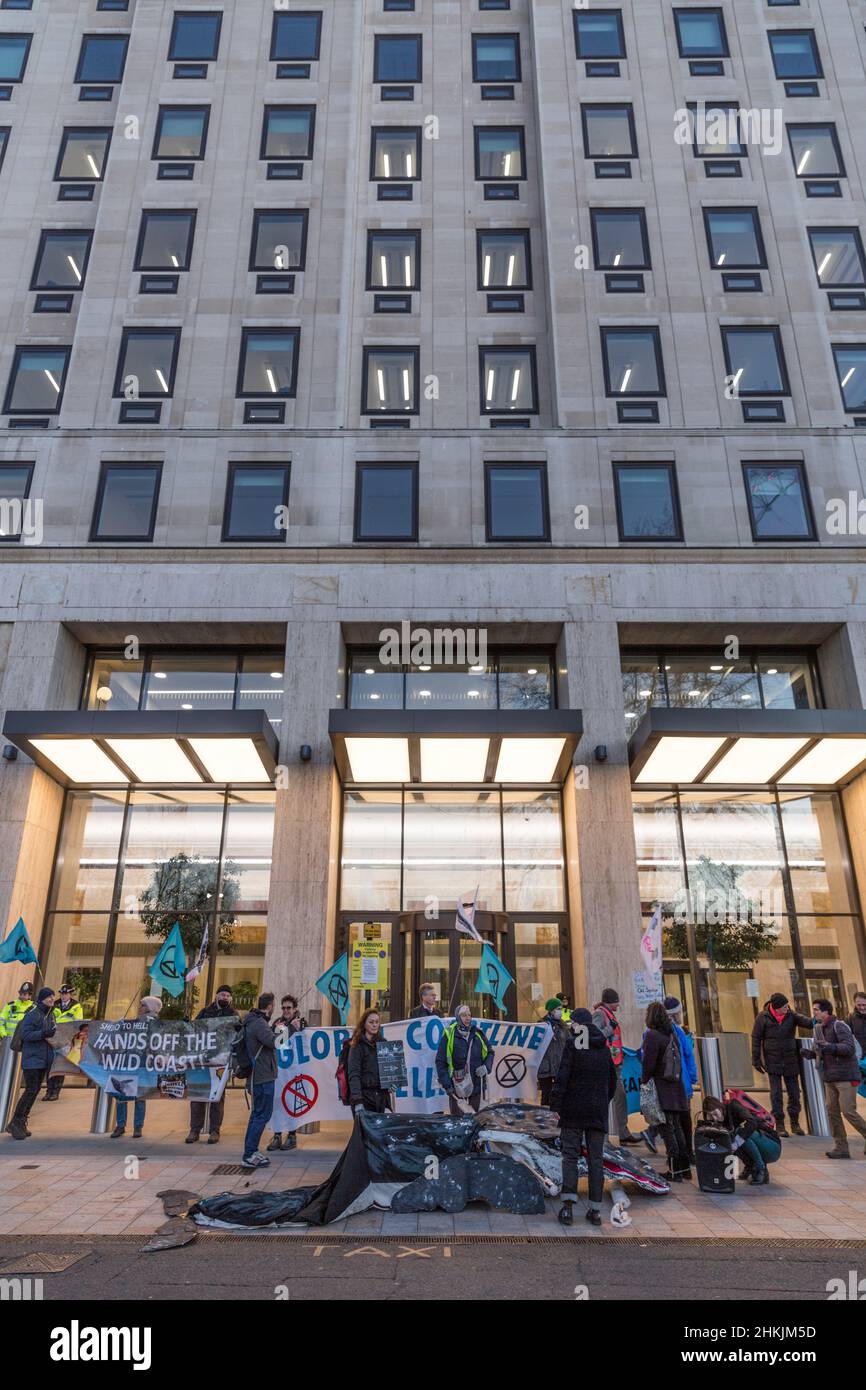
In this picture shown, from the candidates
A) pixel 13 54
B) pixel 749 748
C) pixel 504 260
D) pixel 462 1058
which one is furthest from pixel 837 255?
pixel 13 54

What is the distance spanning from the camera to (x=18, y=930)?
47.9 feet

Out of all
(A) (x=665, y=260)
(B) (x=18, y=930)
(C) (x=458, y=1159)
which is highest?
(A) (x=665, y=260)

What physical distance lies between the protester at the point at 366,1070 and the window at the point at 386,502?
39.2 ft

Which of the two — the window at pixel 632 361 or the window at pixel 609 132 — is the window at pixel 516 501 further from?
the window at pixel 609 132

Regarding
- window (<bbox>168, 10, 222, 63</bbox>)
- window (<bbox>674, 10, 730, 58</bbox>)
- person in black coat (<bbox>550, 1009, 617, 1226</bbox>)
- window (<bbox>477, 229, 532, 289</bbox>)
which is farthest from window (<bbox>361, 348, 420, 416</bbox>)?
person in black coat (<bbox>550, 1009, 617, 1226</bbox>)

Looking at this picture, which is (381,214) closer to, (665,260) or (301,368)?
(301,368)

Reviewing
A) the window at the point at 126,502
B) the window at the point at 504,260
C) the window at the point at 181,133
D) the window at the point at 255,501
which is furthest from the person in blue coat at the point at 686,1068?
the window at the point at 181,133

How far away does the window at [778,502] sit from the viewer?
62.7 feet

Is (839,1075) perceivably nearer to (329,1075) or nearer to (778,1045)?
(778,1045)

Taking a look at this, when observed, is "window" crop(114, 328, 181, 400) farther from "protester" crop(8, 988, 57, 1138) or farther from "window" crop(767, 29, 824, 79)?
"window" crop(767, 29, 824, 79)

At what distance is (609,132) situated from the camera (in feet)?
79.3

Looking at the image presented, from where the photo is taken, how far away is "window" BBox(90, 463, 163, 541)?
755 inches

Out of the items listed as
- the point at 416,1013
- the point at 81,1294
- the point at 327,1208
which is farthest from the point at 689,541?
the point at 81,1294

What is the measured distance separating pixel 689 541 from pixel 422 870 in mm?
9799
